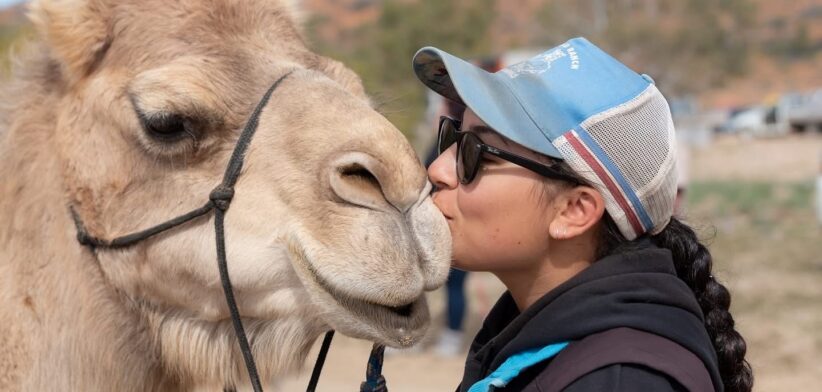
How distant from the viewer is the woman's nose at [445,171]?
2.24 metres

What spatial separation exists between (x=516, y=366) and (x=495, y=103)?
1.91 feet

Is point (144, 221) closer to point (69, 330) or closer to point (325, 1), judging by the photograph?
point (69, 330)

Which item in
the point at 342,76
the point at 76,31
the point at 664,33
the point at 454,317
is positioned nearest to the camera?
the point at 76,31

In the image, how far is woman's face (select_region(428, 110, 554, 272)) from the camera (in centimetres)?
212

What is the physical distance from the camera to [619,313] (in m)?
1.94

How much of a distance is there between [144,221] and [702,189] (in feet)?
65.3

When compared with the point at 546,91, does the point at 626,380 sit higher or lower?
lower

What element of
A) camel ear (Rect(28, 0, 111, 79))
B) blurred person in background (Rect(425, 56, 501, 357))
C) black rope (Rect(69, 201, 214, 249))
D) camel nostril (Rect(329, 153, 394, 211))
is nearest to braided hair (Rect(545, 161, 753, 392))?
camel nostril (Rect(329, 153, 394, 211))

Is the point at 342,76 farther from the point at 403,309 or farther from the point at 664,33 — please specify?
the point at 664,33

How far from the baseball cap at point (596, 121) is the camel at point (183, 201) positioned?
0.31 metres

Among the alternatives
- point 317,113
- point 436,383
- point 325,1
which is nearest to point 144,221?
point 317,113

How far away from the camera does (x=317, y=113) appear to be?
2.44m

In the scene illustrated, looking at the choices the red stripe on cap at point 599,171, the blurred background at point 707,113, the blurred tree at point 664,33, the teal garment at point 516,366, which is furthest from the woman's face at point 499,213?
the blurred tree at point 664,33

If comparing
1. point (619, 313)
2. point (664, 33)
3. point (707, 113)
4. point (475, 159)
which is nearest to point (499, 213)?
point (475, 159)
